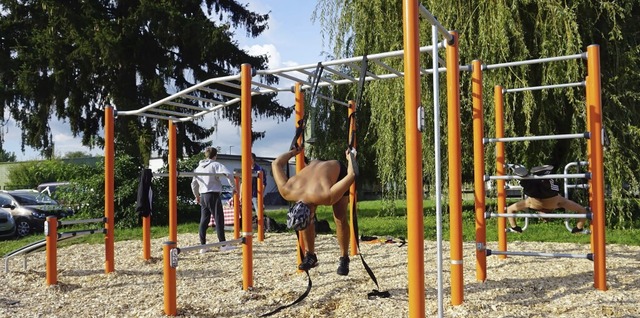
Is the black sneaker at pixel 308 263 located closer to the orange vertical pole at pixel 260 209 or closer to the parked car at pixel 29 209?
the orange vertical pole at pixel 260 209

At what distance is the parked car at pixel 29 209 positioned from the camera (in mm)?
12423

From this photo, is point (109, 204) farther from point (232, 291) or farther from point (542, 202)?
point (542, 202)

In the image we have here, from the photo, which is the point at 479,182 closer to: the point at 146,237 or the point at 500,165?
the point at 500,165

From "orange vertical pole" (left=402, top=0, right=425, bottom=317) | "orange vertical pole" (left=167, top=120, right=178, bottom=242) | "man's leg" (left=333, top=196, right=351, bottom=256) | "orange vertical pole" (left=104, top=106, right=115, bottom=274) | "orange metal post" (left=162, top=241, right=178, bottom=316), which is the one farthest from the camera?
"orange vertical pole" (left=167, top=120, right=178, bottom=242)

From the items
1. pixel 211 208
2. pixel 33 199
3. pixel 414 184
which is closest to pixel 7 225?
pixel 33 199

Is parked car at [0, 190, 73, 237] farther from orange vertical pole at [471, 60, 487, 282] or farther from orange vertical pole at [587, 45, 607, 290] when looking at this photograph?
orange vertical pole at [587, 45, 607, 290]

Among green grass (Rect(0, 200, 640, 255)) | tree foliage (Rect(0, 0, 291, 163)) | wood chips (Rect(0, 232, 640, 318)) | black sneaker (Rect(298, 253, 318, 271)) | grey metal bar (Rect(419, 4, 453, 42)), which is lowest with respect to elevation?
green grass (Rect(0, 200, 640, 255))

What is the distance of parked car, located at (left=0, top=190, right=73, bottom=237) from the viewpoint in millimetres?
12423

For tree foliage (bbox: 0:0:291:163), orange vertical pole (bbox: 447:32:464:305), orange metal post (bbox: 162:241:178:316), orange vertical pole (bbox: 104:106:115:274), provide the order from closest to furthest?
orange vertical pole (bbox: 447:32:464:305), orange metal post (bbox: 162:241:178:316), orange vertical pole (bbox: 104:106:115:274), tree foliage (bbox: 0:0:291:163)

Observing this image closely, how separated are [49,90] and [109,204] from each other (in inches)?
458

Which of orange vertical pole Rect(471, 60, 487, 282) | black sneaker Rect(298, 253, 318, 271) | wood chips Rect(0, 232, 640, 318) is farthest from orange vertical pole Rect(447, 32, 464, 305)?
black sneaker Rect(298, 253, 318, 271)

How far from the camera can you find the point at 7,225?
39.5ft

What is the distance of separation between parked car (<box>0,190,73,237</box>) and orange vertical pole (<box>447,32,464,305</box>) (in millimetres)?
11001

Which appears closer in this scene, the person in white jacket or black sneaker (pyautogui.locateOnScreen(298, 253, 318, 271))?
black sneaker (pyautogui.locateOnScreen(298, 253, 318, 271))
